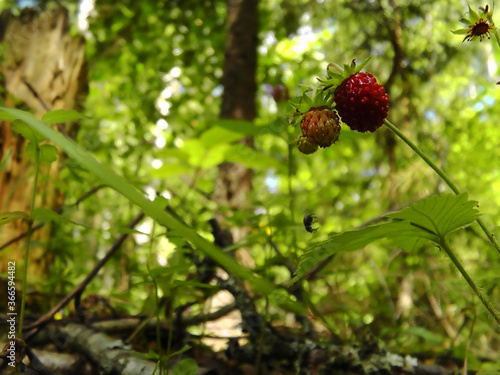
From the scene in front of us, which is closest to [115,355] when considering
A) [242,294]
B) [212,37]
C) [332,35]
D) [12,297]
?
[242,294]

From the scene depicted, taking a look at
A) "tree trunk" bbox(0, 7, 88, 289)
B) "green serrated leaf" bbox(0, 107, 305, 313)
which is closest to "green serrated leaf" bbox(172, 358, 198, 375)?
"green serrated leaf" bbox(0, 107, 305, 313)

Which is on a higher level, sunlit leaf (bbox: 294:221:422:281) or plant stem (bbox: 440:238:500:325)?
A: sunlit leaf (bbox: 294:221:422:281)

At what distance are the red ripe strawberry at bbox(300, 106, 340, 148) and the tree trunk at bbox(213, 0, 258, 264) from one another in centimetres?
131

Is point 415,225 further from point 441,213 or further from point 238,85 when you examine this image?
point 238,85

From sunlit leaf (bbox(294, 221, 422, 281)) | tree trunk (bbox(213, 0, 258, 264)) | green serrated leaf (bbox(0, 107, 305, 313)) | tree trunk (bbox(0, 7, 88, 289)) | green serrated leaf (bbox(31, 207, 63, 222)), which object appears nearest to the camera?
green serrated leaf (bbox(0, 107, 305, 313))

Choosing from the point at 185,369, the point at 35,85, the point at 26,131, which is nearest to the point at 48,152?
the point at 26,131

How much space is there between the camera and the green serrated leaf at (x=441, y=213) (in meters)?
0.62

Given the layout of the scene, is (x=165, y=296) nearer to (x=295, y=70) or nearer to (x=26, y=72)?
(x=26, y=72)

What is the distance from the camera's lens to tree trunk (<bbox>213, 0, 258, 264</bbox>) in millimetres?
2246

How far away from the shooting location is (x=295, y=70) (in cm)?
342

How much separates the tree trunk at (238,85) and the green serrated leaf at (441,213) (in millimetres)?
1318

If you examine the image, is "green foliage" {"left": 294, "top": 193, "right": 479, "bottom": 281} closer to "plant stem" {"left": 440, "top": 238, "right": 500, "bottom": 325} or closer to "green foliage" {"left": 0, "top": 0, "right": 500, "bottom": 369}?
"plant stem" {"left": 440, "top": 238, "right": 500, "bottom": 325}

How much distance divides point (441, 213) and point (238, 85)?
195 centimetres

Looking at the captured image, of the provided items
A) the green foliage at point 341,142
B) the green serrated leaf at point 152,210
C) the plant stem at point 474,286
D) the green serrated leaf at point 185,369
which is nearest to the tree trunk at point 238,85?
the green foliage at point 341,142
